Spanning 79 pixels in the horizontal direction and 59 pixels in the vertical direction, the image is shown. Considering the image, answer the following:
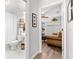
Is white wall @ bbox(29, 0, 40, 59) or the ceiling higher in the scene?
the ceiling

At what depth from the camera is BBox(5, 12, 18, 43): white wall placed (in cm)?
945

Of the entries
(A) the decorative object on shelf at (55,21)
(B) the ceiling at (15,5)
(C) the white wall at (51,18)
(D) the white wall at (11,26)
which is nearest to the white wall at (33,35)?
(B) the ceiling at (15,5)

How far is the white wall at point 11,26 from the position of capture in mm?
9445

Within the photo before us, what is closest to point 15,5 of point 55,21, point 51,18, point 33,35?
point 33,35

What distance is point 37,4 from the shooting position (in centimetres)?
582

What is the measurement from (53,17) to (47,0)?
21.1 feet

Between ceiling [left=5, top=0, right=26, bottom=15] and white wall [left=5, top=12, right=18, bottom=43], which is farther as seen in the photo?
white wall [left=5, top=12, right=18, bottom=43]

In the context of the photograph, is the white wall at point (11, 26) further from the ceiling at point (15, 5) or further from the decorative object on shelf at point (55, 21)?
the decorative object on shelf at point (55, 21)

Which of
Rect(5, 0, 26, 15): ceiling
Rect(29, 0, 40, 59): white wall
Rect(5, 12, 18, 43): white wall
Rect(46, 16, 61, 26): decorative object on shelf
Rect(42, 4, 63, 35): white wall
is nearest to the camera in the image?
Rect(29, 0, 40, 59): white wall

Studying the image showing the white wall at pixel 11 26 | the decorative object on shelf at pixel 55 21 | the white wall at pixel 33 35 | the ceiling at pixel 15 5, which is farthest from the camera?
the decorative object on shelf at pixel 55 21

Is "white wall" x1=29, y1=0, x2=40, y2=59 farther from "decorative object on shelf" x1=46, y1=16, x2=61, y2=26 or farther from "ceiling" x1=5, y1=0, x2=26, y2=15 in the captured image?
"decorative object on shelf" x1=46, y1=16, x2=61, y2=26

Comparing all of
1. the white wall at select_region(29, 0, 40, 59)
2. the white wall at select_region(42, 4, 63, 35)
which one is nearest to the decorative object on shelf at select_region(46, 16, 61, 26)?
the white wall at select_region(42, 4, 63, 35)
